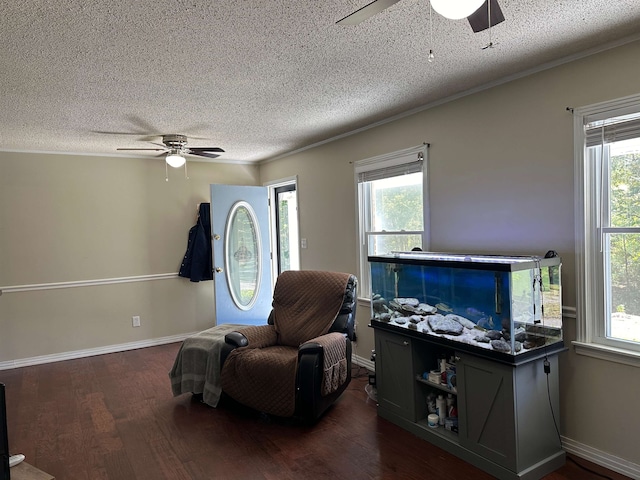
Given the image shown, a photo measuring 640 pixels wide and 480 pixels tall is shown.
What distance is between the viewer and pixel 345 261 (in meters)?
4.45

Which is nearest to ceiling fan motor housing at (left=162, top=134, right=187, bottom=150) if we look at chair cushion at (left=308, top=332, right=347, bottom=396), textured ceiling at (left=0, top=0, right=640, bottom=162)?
textured ceiling at (left=0, top=0, right=640, bottom=162)

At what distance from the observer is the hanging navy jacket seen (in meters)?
5.43

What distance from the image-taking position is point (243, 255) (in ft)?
18.0

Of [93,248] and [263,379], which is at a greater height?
[93,248]

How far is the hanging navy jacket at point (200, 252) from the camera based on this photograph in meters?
5.43

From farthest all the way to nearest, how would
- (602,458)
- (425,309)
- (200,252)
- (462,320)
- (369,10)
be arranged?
1. (200,252)
2. (425,309)
3. (462,320)
4. (602,458)
5. (369,10)

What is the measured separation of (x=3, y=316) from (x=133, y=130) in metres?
2.55

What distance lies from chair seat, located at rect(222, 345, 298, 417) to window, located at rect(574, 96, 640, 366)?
186 cm

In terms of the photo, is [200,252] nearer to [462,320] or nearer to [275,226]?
[275,226]

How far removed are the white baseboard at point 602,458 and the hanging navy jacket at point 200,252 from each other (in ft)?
14.0

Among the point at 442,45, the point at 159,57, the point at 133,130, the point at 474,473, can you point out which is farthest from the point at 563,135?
the point at 133,130

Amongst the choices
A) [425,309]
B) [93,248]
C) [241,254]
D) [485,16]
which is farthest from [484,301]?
[93,248]

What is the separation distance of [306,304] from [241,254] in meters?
2.06

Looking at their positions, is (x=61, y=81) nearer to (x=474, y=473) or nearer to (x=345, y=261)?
(x=345, y=261)
